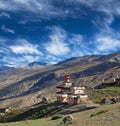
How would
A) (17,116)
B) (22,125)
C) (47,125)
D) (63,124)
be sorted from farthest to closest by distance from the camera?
(17,116), (22,125), (47,125), (63,124)

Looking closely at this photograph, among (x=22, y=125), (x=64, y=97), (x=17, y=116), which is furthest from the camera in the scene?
(x=64, y=97)

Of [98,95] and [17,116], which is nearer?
[17,116]

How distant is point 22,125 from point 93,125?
779 inches

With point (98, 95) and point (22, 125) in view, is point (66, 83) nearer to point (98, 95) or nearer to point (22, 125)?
point (98, 95)

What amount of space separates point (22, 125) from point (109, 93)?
4854cm

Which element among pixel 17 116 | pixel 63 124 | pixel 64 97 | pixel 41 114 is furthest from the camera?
pixel 64 97

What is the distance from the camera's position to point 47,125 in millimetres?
41500

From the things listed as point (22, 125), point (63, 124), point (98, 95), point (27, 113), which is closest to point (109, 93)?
point (98, 95)

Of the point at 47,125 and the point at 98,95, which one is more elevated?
the point at 98,95

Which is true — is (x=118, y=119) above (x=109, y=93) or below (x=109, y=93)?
below

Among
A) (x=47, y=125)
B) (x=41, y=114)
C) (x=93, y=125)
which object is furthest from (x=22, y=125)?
(x=41, y=114)

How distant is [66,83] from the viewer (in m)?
95.0

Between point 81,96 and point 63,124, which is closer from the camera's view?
point 63,124

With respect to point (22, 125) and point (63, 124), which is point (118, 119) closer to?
point (63, 124)
